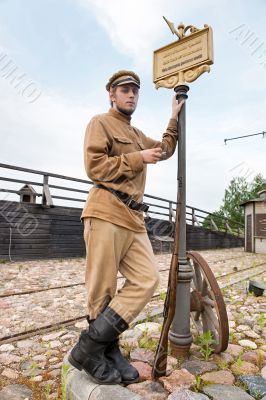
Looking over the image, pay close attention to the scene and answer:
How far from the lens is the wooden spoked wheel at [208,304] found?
243cm

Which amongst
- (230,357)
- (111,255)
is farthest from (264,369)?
(111,255)

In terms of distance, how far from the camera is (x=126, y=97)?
7.53 feet

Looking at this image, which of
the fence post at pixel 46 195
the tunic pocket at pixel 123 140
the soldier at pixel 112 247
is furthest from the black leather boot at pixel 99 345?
the fence post at pixel 46 195

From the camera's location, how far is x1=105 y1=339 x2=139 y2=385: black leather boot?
6.86 ft

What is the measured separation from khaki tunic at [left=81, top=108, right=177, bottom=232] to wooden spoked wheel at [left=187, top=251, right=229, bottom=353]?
0.75 meters

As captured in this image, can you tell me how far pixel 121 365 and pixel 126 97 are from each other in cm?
188

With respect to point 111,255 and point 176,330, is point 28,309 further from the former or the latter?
point 111,255

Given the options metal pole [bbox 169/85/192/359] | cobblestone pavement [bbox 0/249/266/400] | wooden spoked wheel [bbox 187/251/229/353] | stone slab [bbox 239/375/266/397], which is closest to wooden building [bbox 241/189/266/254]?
cobblestone pavement [bbox 0/249/266/400]

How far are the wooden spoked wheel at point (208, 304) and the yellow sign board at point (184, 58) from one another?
1.51m

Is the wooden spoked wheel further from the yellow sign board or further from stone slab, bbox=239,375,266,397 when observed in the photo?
the yellow sign board

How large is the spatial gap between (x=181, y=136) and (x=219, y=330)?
61.9 inches

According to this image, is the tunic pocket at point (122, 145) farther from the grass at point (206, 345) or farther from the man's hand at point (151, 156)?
the grass at point (206, 345)

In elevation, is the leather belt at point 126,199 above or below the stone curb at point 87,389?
above

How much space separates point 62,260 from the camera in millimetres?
9430
